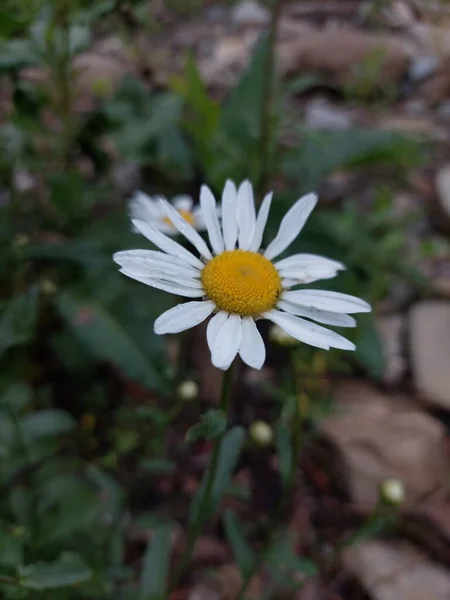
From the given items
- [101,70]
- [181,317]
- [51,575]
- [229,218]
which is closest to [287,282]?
[229,218]

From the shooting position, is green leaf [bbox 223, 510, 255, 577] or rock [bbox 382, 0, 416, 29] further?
rock [bbox 382, 0, 416, 29]

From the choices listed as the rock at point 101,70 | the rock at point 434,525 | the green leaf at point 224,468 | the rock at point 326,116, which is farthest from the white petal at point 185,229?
the rock at point 326,116

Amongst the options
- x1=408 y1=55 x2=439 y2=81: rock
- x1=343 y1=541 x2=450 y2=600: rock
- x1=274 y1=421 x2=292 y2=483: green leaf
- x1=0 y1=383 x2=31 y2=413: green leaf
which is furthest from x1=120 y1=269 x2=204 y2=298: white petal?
x1=408 y1=55 x2=439 y2=81: rock

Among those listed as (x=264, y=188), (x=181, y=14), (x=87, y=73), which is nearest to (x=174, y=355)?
(x=264, y=188)

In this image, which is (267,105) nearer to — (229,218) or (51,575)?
(229,218)

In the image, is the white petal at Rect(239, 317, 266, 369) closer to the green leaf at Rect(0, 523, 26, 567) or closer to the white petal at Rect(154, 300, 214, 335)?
the white petal at Rect(154, 300, 214, 335)

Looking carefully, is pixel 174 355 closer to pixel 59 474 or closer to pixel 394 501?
pixel 59 474
